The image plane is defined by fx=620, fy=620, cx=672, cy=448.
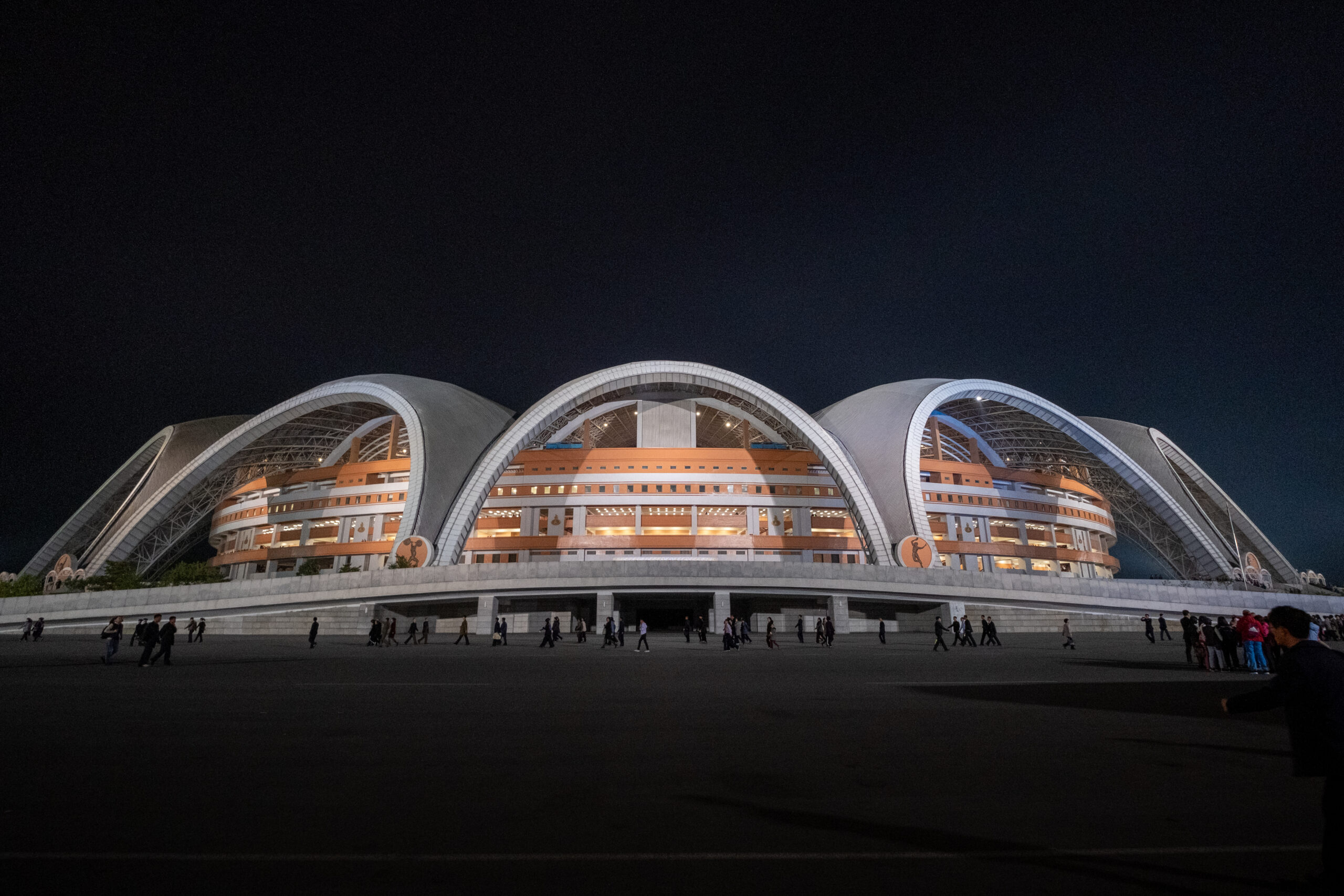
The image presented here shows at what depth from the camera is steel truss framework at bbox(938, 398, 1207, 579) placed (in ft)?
200

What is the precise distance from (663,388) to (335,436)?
36.5 m

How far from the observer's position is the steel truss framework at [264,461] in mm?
58156

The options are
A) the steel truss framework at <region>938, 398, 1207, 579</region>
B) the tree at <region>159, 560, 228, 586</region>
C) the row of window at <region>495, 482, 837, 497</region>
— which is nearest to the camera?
the tree at <region>159, 560, 228, 586</region>

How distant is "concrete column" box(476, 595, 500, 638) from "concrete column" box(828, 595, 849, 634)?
20.4 metres

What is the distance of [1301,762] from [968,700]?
7280 mm

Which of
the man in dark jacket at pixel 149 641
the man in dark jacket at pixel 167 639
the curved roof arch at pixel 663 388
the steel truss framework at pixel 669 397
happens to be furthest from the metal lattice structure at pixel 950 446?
the man in dark jacket at pixel 149 641

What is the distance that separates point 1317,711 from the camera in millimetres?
3467

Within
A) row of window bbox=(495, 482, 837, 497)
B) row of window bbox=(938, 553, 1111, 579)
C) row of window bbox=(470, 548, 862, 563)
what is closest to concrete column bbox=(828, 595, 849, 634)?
row of window bbox=(470, 548, 862, 563)

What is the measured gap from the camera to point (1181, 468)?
226 feet

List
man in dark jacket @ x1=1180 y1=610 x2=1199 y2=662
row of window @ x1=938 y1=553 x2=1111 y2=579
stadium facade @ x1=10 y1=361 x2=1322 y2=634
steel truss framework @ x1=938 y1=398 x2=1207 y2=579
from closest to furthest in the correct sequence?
man in dark jacket @ x1=1180 y1=610 x2=1199 y2=662
stadium facade @ x1=10 y1=361 x2=1322 y2=634
row of window @ x1=938 y1=553 x2=1111 y2=579
steel truss framework @ x1=938 y1=398 x2=1207 y2=579

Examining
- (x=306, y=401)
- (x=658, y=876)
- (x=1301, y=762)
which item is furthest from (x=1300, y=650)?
(x=306, y=401)

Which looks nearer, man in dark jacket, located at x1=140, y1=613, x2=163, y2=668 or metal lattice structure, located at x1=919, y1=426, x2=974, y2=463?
man in dark jacket, located at x1=140, y1=613, x2=163, y2=668

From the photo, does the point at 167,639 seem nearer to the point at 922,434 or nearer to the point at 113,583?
the point at 113,583

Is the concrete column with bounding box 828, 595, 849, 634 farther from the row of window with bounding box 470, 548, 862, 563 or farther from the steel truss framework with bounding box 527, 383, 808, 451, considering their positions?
the steel truss framework with bounding box 527, 383, 808, 451
